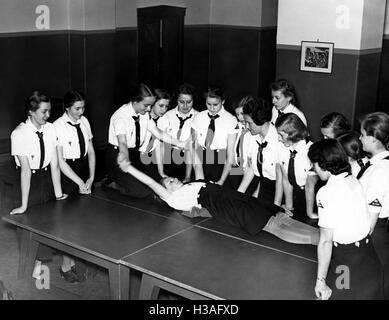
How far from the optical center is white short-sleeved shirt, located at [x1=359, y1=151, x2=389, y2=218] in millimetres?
3549

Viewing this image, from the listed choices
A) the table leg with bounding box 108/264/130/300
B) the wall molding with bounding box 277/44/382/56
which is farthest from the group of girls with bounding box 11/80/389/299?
the wall molding with bounding box 277/44/382/56

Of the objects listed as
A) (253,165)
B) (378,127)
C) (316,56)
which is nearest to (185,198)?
(253,165)

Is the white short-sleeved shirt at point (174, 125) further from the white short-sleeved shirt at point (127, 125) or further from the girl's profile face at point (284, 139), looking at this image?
the girl's profile face at point (284, 139)

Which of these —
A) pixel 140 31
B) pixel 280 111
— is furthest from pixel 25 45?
pixel 280 111

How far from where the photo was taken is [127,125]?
5379 millimetres

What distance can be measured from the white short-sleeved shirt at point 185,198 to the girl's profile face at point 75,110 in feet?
3.88

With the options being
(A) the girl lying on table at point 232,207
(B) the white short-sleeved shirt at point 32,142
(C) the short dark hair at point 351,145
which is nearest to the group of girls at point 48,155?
(B) the white short-sleeved shirt at point 32,142

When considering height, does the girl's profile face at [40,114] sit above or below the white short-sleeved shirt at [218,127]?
above

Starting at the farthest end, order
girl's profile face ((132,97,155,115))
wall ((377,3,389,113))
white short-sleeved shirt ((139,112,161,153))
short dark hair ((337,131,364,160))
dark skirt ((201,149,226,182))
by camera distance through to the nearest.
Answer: wall ((377,3,389,113)), dark skirt ((201,149,226,182)), white short-sleeved shirt ((139,112,161,153)), girl's profile face ((132,97,155,115)), short dark hair ((337,131,364,160))

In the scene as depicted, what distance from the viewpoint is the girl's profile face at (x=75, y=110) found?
4867 mm

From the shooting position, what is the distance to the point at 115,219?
13.7ft

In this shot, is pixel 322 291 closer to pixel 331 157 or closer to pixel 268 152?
pixel 331 157

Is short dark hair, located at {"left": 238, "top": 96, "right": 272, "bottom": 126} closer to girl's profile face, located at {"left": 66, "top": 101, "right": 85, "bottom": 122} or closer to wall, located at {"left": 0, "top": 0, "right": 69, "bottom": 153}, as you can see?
girl's profile face, located at {"left": 66, "top": 101, "right": 85, "bottom": 122}
